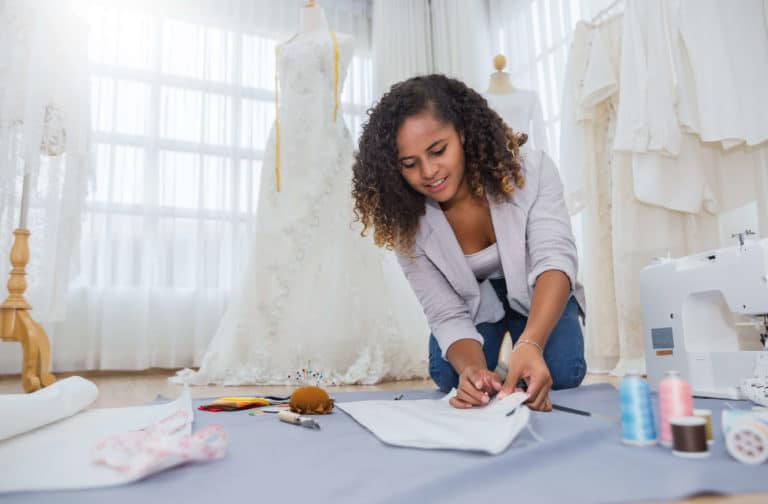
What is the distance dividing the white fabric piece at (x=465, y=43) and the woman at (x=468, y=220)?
7.47ft

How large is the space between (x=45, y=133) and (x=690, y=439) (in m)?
2.26

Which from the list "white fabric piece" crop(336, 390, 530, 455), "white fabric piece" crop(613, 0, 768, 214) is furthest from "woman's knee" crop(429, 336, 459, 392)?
"white fabric piece" crop(613, 0, 768, 214)

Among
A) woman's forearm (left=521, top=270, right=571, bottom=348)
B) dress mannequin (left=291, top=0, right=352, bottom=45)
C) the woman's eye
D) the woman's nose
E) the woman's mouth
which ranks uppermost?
dress mannequin (left=291, top=0, right=352, bottom=45)

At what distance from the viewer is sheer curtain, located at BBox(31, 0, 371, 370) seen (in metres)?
3.15

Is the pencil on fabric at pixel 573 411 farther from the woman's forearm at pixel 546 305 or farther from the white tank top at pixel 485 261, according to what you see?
the white tank top at pixel 485 261

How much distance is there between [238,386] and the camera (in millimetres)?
2297

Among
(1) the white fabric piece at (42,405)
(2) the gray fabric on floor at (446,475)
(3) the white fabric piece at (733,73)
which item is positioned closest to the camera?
(2) the gray fabric on floor at (446,475)


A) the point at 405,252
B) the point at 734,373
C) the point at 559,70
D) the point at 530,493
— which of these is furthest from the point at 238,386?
the point at 559,70

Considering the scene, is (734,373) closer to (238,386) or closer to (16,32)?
(238,386)

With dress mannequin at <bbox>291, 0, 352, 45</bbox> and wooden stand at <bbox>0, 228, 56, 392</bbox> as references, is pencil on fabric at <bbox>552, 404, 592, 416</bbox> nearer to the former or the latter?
wooden stand at <bbox>0, 228, 56, 392</bbox>

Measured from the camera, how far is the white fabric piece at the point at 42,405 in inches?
36.1

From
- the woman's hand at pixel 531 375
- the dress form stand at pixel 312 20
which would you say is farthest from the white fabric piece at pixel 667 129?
the woman's hand at pixel 531 375

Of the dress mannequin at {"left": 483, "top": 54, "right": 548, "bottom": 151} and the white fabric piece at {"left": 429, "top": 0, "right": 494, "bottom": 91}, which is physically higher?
the white fabric piece at {"left": 429, "top": 0, "right": 494, "bottom": 91}

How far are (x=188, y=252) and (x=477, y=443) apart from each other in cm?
290
